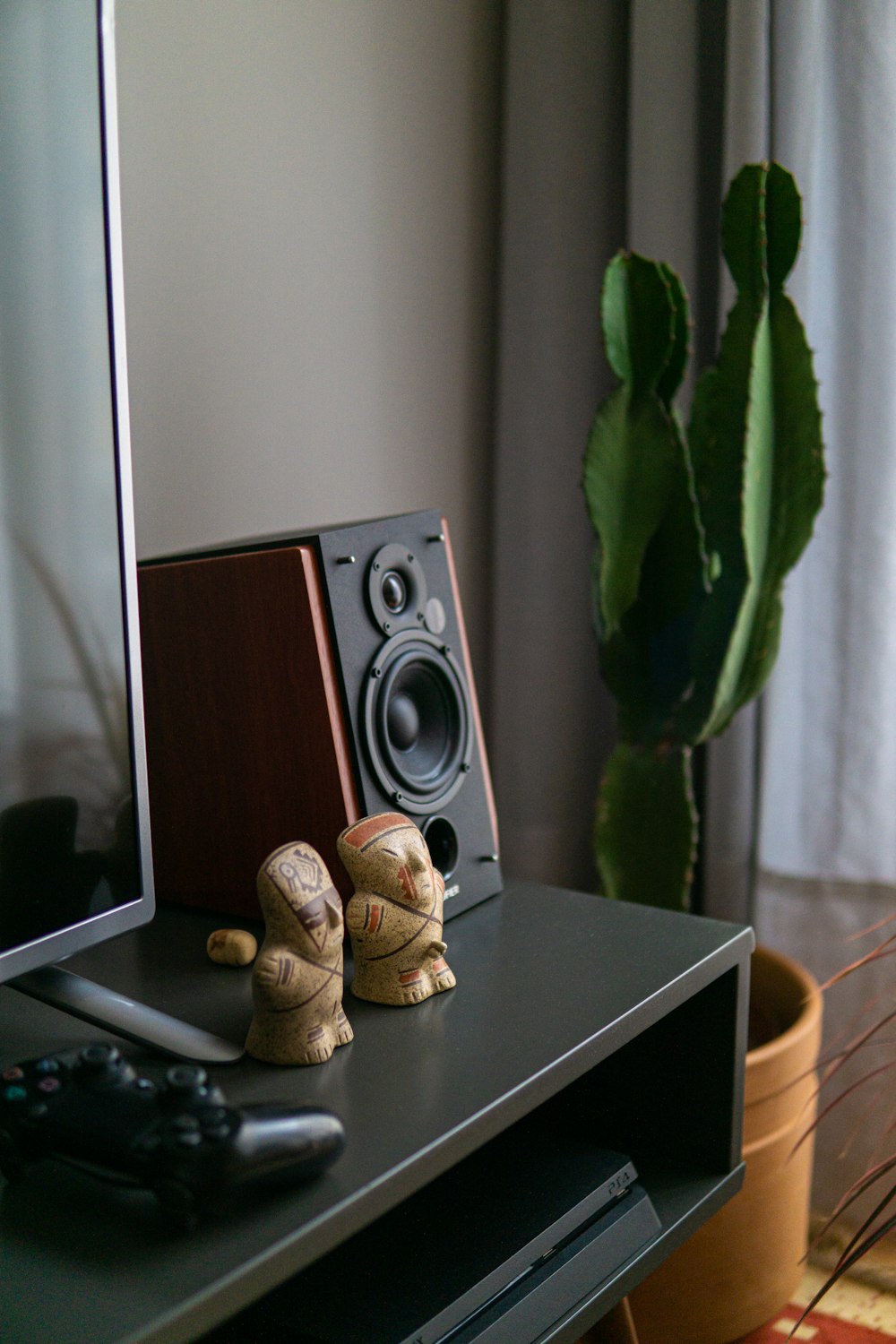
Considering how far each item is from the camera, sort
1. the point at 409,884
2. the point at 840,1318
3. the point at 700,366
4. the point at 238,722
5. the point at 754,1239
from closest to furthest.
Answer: the point at 409,884
the point at 238,722
the point at 754,1239
the point at 840,1318
the point at 700,366

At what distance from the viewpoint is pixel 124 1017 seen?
774 millimetres

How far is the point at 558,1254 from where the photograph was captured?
0.81m

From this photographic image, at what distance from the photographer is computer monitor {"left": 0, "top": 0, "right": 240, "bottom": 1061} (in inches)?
28.0

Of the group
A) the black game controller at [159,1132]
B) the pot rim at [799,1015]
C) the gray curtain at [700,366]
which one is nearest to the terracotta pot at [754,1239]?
the pot rim at [799,1015]

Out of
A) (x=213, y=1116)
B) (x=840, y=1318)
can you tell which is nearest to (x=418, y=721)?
(x=213, y=1116)

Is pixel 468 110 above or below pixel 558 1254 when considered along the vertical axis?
above

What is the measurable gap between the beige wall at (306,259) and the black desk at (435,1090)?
536 mm

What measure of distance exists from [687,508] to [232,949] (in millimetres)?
657

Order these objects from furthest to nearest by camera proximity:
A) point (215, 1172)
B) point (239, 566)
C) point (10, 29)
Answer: point (239, 566)
point (10, 29)
point (215, 1172)

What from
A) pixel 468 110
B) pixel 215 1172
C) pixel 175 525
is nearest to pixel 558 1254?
pixel 215 1172

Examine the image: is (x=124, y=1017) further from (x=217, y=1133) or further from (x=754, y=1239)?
(x=754, y=1239)

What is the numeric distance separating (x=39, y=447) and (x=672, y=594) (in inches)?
29.2

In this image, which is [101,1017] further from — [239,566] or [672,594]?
[672,594]

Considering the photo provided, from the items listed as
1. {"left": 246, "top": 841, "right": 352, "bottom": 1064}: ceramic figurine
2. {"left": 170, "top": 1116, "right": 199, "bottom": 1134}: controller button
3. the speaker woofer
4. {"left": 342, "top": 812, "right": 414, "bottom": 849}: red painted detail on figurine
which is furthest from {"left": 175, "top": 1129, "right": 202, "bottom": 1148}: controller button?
the speaker woofer
